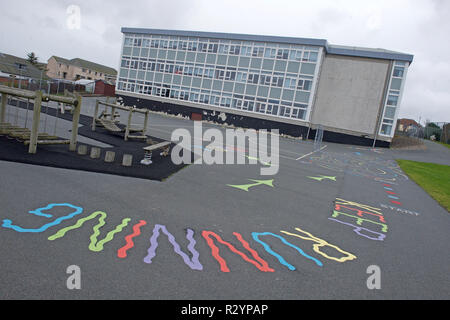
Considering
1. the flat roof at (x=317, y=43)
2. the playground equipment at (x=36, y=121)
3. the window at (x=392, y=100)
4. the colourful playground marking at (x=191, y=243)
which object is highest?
the flat roof at (x=317, y=43)

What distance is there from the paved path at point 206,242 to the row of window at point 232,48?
37.3 meters

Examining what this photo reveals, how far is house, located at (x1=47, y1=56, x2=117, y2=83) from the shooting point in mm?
82312

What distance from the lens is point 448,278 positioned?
556 centimetres

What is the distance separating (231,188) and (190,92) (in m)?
42.9

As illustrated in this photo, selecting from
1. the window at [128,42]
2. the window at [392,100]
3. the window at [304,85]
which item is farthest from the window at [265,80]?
the window at [128,42]

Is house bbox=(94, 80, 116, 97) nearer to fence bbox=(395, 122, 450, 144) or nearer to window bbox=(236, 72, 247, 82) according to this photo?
window bbox=(236, 72, 247, 82)

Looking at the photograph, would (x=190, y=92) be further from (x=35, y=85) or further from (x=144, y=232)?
(x=144, y=232)

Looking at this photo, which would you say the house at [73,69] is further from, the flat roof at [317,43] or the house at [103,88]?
the flat roof at [317,43]

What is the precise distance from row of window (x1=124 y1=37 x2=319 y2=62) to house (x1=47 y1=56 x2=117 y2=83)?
37048mm

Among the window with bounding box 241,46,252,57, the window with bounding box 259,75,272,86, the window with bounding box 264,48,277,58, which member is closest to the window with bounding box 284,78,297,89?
the window with bounding box 259,75,272,86

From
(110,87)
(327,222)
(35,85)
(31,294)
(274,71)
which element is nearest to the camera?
(31,294)

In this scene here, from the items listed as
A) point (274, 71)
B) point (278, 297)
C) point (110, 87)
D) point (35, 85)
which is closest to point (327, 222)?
point (278, 297)

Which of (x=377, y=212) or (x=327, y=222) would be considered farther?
(x=377, y=212)

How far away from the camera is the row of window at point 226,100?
45000 mm
